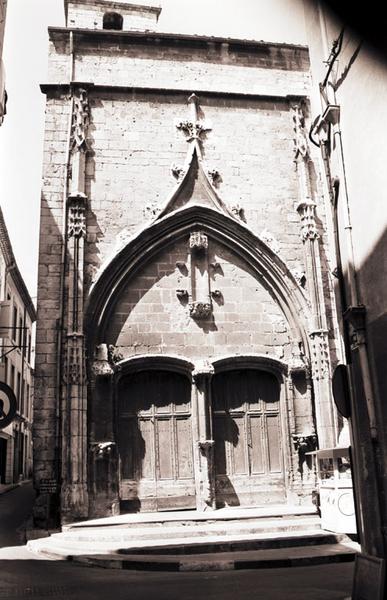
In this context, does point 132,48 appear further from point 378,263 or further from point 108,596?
point 108,596

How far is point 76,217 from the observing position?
44.4 feet

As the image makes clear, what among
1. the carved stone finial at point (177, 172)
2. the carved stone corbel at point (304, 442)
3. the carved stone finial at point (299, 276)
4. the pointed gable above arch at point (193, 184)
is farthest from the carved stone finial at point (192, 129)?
the carved stone corbel at point (304, 442)

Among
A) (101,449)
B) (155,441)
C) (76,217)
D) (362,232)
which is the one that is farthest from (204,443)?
(362,232)

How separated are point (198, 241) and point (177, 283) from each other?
1062 millimetres

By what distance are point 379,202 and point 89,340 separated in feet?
25.0

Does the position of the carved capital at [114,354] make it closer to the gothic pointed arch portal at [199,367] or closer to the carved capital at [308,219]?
the gothic pointed arch portal at [199,367]

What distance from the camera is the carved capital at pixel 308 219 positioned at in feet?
47.2

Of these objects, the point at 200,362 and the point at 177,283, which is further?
the point at 177,283

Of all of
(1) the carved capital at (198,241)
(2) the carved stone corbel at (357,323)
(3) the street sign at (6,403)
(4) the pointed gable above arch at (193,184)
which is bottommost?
(3) the street sign at (6,403)

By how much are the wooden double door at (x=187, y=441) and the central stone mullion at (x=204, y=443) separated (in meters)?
0.20

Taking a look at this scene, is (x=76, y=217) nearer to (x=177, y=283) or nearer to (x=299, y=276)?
(x=177, y=283)

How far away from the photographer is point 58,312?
13.1 m

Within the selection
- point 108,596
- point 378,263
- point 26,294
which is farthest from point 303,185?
point 26,294

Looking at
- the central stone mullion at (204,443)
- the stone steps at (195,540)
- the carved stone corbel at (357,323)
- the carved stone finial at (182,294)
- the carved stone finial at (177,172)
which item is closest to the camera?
the carved stone corbel at (357,323)
